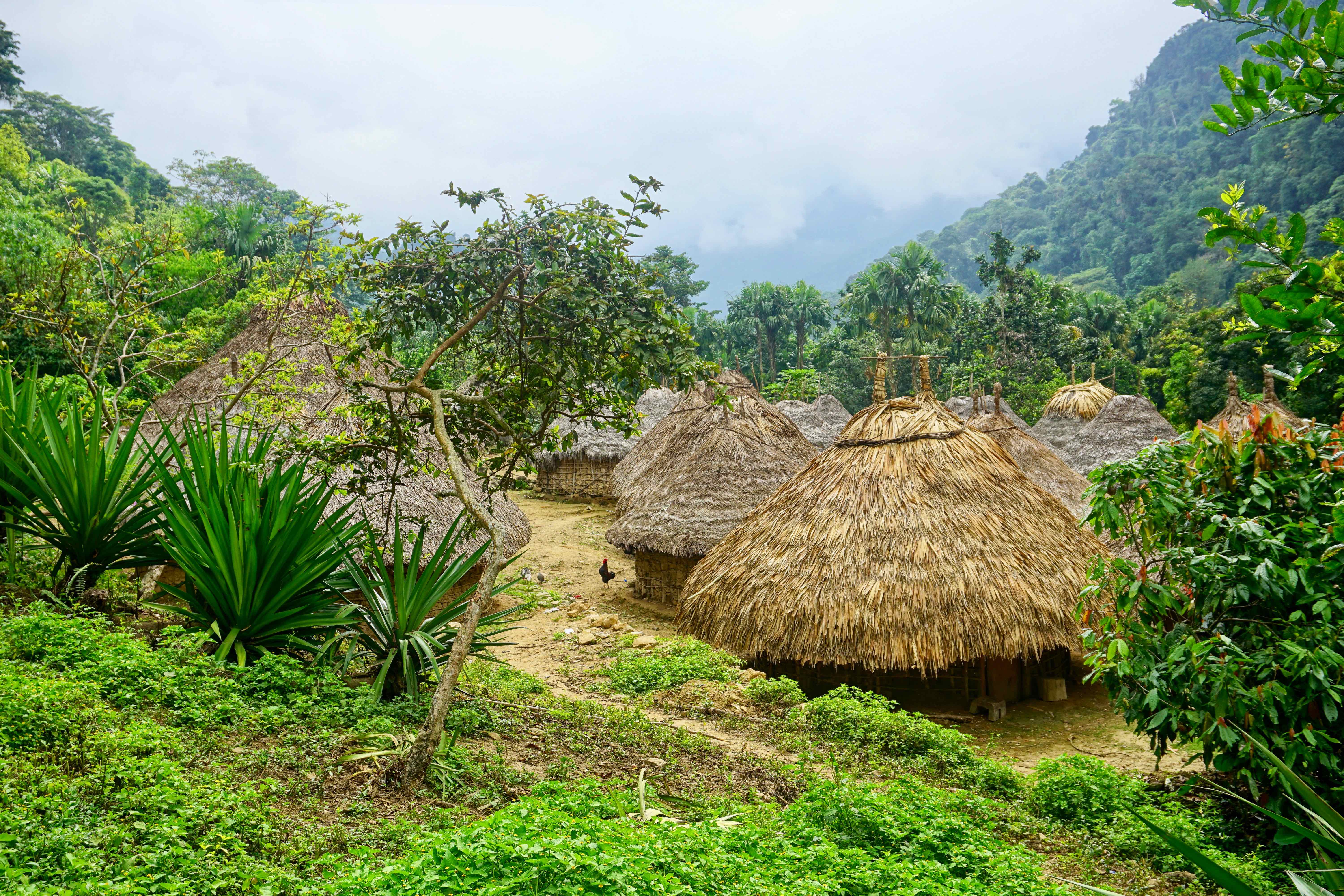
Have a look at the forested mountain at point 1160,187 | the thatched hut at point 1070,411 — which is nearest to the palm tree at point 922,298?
the forested mountain at point 1160,187

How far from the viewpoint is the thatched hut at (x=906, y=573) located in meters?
7.53

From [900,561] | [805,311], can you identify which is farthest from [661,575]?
[805,311]

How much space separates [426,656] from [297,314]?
747 cm

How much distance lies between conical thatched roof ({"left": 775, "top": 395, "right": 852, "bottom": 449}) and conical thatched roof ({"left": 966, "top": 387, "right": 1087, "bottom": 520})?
9545 mm

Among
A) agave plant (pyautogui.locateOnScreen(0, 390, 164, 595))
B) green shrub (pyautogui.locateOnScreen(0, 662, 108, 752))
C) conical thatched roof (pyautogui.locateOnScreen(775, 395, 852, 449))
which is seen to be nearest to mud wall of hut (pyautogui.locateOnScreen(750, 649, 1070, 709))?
agave plant (pyautogui.locateOnScreen(0, 390, 164, 595))

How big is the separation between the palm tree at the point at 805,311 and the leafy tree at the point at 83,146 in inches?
1231

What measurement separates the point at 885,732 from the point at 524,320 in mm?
3724

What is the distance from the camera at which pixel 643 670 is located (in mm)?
7238

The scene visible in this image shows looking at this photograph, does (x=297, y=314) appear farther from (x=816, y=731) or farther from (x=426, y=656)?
(x=816, y=731)

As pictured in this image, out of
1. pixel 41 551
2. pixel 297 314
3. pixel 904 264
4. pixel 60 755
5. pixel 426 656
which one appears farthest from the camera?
pixel 904 264

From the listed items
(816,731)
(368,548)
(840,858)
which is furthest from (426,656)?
(816,731)

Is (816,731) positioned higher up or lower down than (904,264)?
lower down

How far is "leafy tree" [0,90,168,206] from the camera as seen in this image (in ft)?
127

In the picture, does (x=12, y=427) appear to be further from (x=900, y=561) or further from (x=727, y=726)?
(x=900, y=561)
